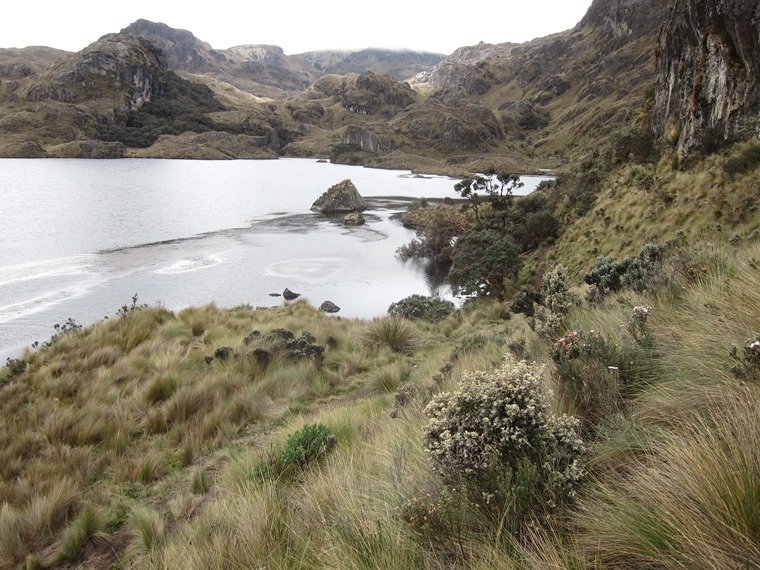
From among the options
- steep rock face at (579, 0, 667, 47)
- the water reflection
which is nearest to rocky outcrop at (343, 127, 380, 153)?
steep rock face at (579, 0, 667, 47)

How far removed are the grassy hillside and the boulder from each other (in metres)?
49.5

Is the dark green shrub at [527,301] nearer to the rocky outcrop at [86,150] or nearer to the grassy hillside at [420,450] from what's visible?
the grassy hillside at [420,450]

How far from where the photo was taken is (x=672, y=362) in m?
3.75

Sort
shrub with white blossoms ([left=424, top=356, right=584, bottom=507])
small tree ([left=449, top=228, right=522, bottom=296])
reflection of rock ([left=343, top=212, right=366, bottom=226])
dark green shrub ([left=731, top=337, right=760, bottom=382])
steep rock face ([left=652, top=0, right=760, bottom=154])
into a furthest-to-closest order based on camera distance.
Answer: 1. reflection of rock ([left=343, top=212, right=366, bottom=226])
2. small tree ([left=449, top=228, right=522, bottom=296])
3. steep rock face ([left=652, top=0, right=760, bottom=154])
4. dark green shrub ([left=731, top=337, right=760, bottom=382])
5. shrub with white blossoms ([left=424, top=356, right=584, bottom=507])

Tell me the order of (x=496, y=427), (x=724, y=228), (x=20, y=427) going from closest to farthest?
(x=496, y=427) < (x=20, y=427) < (x=724, y=228)

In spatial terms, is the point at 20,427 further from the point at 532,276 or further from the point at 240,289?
the point at 532,276

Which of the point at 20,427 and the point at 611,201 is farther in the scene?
the point at 611,201

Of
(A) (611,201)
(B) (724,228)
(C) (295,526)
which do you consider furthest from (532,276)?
(C) (295,526)

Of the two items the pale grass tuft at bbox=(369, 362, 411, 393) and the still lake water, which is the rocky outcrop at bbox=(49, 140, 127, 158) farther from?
the pale grass tuft at bbox=(369, 362, 411, 393)

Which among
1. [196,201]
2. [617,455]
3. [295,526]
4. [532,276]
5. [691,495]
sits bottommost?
[532,276]

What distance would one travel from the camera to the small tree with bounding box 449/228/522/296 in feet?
83.9

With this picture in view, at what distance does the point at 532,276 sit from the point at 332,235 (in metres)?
22.0

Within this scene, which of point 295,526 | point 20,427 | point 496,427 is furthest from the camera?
point 20,427

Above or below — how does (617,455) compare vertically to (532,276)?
above
